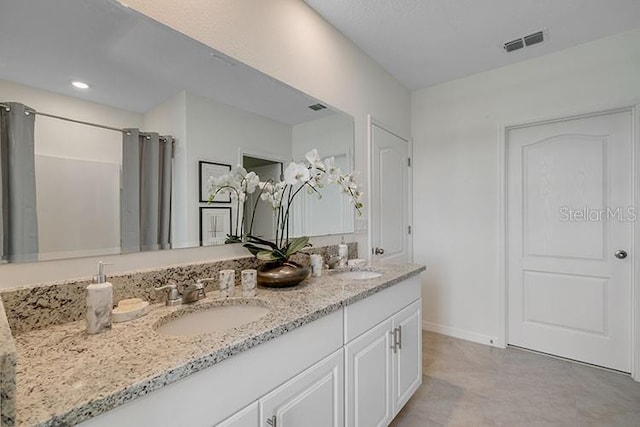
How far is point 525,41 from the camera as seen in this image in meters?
2.26

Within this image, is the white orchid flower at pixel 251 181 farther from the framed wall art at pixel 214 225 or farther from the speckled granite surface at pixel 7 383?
the speckled granite surface at pixel 7 383

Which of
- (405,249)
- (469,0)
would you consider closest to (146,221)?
(469,0)

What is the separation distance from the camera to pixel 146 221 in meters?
1.15

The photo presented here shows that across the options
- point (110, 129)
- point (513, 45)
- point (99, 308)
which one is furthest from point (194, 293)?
point (513, 45)

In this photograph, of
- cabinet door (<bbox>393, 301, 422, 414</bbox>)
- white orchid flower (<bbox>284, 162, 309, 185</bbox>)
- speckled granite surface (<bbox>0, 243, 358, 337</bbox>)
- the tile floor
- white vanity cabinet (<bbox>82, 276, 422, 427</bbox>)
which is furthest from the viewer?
the tile floor

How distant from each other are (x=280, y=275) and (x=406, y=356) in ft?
3.07

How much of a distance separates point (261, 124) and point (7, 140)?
101 centimetres

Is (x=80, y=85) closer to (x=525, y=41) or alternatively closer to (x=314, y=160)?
(x=314, y=160)

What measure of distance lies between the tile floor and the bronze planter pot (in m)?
1.11

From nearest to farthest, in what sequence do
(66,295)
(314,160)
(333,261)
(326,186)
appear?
(66,295), (314,160), (333,261), (326,186)

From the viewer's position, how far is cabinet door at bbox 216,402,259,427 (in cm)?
78

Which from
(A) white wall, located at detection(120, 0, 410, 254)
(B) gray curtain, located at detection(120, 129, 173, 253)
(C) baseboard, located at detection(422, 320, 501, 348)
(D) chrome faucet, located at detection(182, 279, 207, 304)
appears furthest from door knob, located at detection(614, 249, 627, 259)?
(B) gray curtain, located at detection(120, 129, 173, 253)

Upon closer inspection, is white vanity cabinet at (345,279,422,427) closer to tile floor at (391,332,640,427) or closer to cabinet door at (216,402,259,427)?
tile floor at (391,332,640,427)

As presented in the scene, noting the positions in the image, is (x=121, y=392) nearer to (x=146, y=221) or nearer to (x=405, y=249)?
(x=146, y=221)
